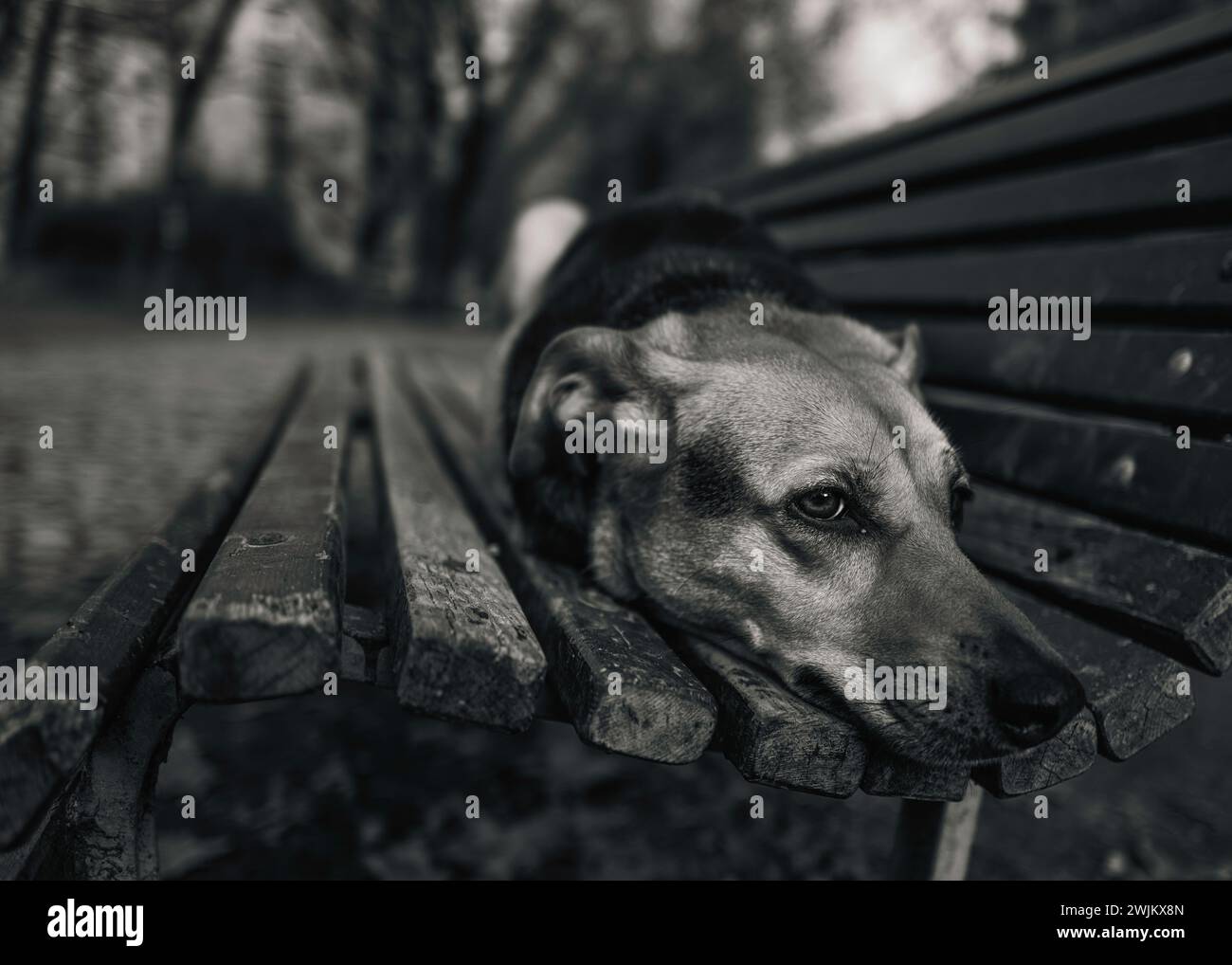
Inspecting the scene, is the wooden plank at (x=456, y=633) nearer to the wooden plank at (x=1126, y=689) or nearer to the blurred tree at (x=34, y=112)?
the wooden plank at (x=1126, y=689)

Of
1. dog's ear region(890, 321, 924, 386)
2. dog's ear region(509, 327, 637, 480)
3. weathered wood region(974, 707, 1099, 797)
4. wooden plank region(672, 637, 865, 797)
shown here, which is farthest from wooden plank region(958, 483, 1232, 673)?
dog's ear region(509, 327, 637, 480)

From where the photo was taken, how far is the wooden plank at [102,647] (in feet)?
4.22

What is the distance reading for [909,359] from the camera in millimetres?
2838

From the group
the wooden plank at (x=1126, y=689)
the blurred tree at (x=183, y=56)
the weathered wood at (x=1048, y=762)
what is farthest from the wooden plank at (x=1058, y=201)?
the blurred tree at (x=183, y=56)

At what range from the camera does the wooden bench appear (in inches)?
62.0

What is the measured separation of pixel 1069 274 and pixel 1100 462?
2.21 feet

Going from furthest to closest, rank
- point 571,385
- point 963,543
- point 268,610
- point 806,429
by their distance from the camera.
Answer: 1. point 963,543
2. point 571,385
3. point 806,429
4. point 268,610

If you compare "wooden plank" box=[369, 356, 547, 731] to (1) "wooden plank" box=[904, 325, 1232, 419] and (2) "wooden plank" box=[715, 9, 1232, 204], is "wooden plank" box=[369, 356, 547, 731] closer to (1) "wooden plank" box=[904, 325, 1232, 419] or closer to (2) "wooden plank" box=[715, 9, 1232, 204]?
(1) "wooden plank" box=[904, 325, 1232, 419]

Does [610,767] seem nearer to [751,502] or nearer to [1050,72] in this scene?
[751,502]

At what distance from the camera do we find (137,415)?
6.79 m

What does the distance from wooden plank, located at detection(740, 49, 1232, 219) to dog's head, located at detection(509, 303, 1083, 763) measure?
826 millimetres

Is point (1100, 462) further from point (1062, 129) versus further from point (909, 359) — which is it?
point (1062, 129)

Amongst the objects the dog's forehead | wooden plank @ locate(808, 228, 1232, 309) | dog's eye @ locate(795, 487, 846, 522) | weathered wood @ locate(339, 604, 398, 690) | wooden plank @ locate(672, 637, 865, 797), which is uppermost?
wooden plank @ locate(808, 228, 1232, 309)

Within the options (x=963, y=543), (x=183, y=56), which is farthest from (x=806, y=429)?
(x=183, y=56)
